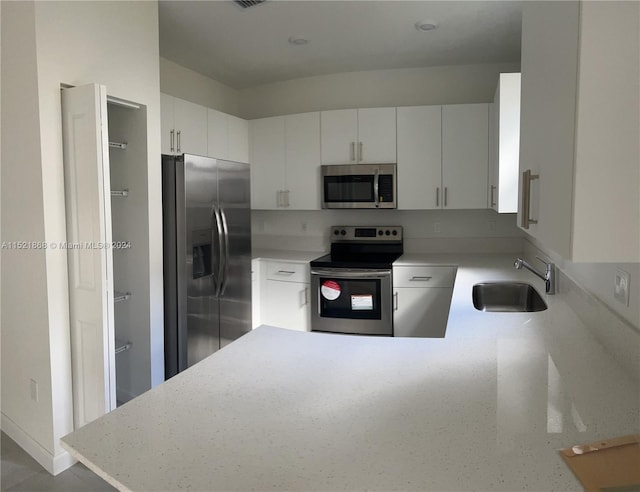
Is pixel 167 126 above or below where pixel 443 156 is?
above

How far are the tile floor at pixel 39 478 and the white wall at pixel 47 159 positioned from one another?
0.20 feet

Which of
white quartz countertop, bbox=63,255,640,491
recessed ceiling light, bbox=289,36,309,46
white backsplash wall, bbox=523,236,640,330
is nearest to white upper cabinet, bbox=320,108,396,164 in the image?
recessed ceiling light, bbox=289,36,309,46

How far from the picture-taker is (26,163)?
2.32m

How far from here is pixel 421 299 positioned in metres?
3.68

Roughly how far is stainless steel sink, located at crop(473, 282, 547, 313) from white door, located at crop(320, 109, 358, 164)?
1749 millimetres

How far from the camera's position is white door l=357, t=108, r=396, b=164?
3957 millimetres

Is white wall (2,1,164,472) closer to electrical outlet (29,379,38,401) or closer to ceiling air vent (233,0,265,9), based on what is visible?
electrical outlet (29,379,38,401)

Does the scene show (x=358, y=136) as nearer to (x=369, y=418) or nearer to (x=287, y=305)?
(x=287, y=305)

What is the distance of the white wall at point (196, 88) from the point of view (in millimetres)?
3857

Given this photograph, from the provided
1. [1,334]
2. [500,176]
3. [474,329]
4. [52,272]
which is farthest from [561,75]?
[1,334]

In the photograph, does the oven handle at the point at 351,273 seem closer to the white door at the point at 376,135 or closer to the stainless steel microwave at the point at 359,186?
the stainless steel microwave at the point at 359,186

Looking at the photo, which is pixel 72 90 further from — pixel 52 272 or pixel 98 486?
pixel 98 486

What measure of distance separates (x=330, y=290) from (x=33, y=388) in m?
2.12

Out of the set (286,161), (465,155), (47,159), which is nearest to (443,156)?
(465,155)
